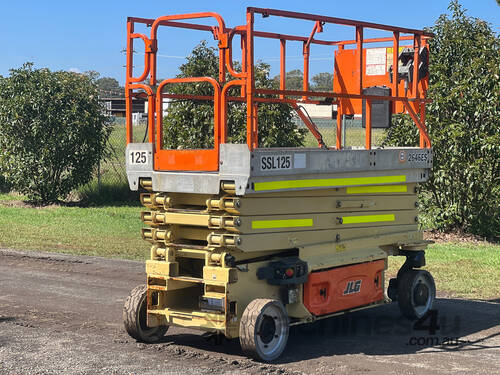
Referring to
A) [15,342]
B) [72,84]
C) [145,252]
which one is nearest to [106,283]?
[145,252]

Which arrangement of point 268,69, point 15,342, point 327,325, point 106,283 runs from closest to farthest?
point 15,342
point 327,325
point 106,283
point 268,69

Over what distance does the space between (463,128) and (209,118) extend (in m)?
5.72

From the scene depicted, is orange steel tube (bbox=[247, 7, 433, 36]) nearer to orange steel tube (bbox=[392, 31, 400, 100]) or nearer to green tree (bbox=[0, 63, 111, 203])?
orange steel tube (bbox=[392, 31, 400, 100])

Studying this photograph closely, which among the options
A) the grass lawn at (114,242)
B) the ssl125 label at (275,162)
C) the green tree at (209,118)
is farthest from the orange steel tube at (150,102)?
the green tree at (209,118)

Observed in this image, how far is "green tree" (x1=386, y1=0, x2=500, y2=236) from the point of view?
1456 centimetres

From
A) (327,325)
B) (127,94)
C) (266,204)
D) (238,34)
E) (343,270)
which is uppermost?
(238,34)

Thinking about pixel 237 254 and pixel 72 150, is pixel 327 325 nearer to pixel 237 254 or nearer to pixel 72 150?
pixel 237 254

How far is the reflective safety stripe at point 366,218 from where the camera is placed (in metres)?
8.83

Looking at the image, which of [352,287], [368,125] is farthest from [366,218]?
[368,125]

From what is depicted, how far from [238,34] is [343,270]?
2862 millimetres

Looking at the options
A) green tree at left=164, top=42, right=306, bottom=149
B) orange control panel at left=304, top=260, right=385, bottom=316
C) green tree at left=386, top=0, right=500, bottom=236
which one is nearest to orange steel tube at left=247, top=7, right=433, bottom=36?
orange control panel at left=304, top=260, right=385, bottom=316

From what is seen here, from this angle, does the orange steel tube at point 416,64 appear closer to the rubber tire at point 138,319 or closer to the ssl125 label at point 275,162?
the ssl125 label at point 275,162

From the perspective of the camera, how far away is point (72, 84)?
21.2m

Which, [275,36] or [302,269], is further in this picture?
[275,36]
